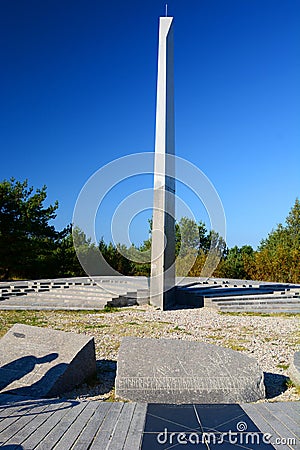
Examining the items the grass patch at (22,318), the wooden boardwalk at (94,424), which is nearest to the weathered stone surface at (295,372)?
the wooden boardwalk at (94,424)

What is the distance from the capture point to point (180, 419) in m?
3.41

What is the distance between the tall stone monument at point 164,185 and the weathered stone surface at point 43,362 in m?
6.46

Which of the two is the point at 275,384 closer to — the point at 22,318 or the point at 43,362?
the point at 43,362

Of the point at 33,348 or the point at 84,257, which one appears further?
the point at 84,257

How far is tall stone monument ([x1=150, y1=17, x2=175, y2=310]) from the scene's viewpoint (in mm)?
11500

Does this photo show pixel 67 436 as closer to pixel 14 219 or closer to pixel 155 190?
pixel 155 190

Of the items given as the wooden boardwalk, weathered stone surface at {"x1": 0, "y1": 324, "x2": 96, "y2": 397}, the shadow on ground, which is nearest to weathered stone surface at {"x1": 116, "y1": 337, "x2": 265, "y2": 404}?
the wooden boardwalk

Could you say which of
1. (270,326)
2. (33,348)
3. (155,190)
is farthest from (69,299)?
(33,348)

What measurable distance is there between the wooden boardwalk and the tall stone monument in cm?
763

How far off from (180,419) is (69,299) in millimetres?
9090

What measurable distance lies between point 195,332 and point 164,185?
198 inches

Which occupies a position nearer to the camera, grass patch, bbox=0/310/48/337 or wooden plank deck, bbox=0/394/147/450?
wooden plank deck, bbox=0/394/147/450

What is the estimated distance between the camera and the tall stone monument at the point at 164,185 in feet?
37.7

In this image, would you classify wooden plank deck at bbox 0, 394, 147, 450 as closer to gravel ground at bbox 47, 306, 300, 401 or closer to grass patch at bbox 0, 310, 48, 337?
gravel ground at bbox 47, 306, 300, 401
